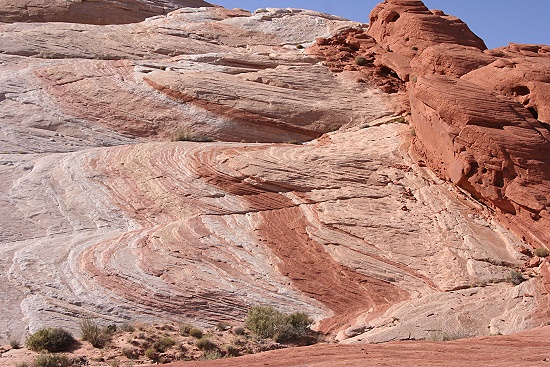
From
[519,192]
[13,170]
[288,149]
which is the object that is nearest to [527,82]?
[519,192]

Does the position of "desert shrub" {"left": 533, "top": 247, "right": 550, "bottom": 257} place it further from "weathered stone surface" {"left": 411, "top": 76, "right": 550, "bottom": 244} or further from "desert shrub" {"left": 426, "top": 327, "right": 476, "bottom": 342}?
"desert shrub" {"left": 426, "top": 327, "right": 476, "bottom": 342}

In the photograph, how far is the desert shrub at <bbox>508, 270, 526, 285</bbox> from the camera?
47.1 feet

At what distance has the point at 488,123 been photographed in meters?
17.6

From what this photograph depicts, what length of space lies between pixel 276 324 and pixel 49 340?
3.78 metres

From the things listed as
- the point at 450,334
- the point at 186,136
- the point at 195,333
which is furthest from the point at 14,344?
the point at 186,136

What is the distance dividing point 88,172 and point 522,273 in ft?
33.9

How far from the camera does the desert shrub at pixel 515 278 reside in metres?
14.4

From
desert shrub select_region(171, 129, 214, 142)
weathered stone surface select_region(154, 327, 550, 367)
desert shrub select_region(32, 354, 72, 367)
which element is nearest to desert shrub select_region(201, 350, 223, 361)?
desert shrub select_region(32, 354, 72, 367)

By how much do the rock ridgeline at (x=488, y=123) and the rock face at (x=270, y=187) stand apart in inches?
2.1

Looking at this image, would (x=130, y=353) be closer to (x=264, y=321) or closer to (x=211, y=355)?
(x=211, y=355)

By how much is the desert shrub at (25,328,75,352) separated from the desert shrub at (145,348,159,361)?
1.26 meters

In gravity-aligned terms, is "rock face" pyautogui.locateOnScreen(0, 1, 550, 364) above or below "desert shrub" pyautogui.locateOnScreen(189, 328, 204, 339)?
above

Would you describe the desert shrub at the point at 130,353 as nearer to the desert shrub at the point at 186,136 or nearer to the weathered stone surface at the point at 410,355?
the weathered stone surface at the point at 410,355

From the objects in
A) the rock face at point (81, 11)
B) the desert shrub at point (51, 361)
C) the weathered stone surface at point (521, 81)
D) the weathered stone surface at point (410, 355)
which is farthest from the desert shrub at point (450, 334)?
the rock face at point (81, 11)
